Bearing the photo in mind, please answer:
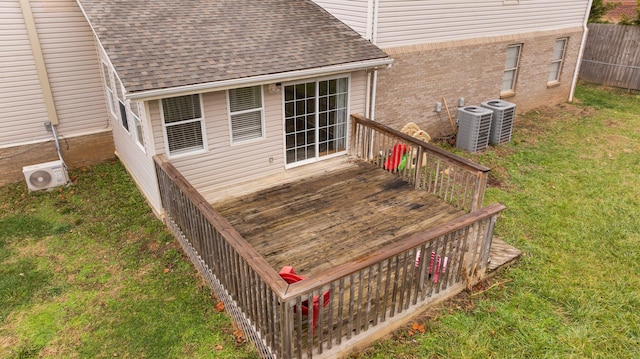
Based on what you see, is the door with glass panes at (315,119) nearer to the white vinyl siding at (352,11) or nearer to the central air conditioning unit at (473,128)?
the white vinyl siding at (352,11)

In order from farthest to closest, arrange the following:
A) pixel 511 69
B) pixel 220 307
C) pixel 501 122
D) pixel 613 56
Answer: pixel 613 56 → pixel 511 69 → pixel 501 122 → pixel 220 307

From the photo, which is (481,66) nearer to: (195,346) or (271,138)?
(271,138)

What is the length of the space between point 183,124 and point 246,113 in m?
1.24

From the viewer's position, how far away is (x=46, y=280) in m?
6.61

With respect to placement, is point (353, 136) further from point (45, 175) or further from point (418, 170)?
point (45, 175)

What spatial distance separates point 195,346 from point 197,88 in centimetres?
406

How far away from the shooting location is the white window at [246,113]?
8.09 m

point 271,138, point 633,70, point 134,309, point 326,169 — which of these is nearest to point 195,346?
point 134,309

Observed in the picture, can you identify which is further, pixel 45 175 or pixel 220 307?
pixel 45 175

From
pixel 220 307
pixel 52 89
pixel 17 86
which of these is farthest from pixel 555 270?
pixel 17 86

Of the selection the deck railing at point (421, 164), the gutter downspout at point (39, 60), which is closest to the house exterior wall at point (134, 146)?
the gutter downspout at point (39, 60)

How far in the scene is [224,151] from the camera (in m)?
8.30

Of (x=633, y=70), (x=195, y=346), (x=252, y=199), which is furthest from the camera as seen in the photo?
(x=633, y=70)

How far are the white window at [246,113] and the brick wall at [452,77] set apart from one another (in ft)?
11.4
